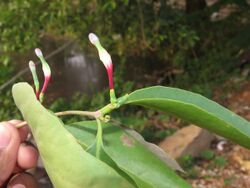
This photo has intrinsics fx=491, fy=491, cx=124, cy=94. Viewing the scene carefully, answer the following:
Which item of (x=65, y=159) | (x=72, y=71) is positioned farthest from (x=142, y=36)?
(x=65, y=159)

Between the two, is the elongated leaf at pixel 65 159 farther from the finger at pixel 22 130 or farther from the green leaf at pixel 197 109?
the finger at pixel 22 130

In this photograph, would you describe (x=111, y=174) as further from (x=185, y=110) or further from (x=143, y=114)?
(x=143, y=114)

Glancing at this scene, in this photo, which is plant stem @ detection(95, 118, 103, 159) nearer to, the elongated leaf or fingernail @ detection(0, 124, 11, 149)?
the elongated leaf

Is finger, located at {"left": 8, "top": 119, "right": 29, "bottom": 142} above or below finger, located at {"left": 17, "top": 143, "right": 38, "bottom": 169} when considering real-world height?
above

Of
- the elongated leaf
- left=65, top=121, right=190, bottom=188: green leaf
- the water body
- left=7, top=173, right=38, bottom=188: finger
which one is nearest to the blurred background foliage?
the water body

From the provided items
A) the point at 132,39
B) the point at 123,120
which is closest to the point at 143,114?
the point at 123,120

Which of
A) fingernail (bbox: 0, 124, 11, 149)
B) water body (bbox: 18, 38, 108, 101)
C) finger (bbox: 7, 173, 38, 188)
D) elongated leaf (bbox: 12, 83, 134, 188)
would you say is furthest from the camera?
water body (bbox: 18, 38, 108, 101)

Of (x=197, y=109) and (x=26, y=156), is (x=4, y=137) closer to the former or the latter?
(x=26, y=156)
